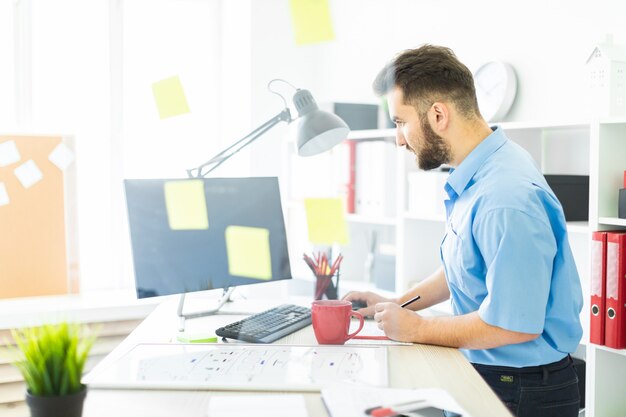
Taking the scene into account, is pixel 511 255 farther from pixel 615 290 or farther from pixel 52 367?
pixel 52 367

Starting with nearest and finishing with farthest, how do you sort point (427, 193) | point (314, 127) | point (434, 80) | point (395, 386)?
1. point (395, 386)
2. point (434, 80)
3. point (314, 127)
4. point (427, 193)

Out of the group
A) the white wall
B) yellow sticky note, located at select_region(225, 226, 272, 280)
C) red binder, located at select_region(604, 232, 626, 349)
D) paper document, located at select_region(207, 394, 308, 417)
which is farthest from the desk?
the white wall

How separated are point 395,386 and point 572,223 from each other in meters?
1.12

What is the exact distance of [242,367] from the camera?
1.23m

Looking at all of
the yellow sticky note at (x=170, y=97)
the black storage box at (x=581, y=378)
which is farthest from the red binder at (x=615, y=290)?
the yellow sticky note at (x=170, y=97)

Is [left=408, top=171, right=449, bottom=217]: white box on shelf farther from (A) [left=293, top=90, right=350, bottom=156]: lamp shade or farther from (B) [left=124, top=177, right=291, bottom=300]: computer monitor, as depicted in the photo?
(B) [left=124, top=177, right=291, bottom=300]: computer monitor

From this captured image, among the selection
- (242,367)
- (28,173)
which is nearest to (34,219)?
(28,173)

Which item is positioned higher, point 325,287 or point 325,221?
point 325,221

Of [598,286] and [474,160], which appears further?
[598,286]

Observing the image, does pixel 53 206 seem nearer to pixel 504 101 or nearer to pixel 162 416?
pixel 504 101

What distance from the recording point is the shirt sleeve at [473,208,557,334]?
1270 mm

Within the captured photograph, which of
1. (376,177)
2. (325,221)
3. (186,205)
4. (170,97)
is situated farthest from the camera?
(376,177)

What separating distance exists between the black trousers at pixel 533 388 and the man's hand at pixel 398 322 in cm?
19

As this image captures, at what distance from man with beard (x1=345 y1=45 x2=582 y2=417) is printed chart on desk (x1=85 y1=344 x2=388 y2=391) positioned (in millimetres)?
183
